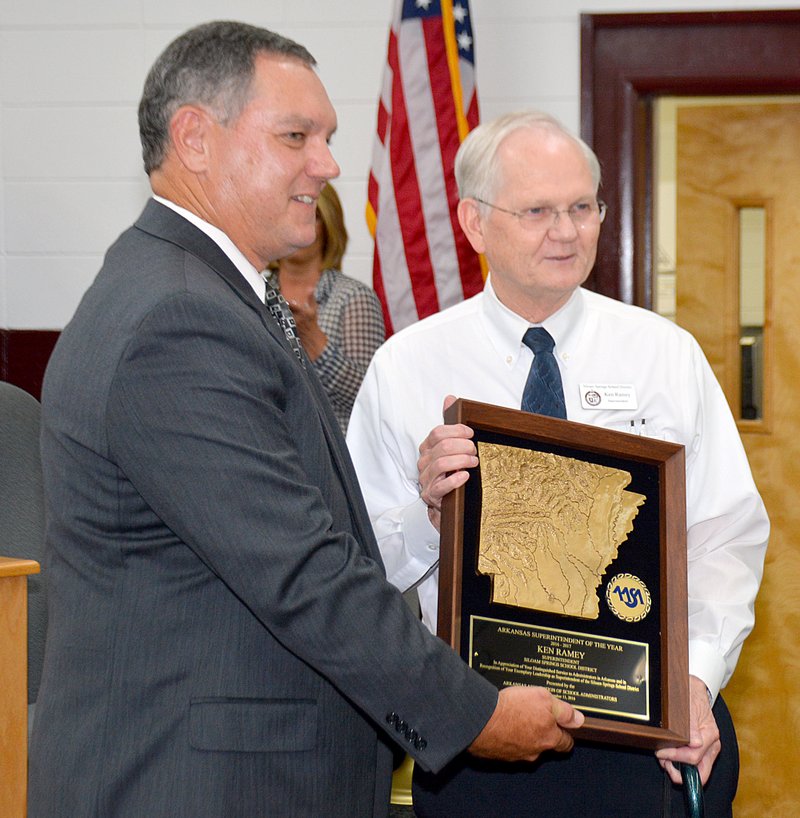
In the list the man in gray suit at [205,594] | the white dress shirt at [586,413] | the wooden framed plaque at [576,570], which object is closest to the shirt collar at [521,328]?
the white dress shirt at [586,413]

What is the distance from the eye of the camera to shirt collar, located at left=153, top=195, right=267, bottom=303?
4.56 ft

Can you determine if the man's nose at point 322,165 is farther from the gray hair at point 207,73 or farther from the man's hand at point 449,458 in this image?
the man's hand at point 449,458

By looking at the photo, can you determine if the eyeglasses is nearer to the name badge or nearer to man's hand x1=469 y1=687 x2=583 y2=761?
the name badge

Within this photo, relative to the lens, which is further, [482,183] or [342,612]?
[482,183]

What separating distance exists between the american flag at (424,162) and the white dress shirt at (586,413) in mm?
1228

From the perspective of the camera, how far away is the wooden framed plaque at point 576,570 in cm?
143

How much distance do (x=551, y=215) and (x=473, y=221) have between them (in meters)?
0.16

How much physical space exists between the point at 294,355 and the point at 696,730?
2.49ft

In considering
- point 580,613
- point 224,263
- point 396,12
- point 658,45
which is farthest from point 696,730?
point 658,45

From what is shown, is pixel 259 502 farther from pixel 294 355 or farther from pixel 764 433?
pixel 764 433

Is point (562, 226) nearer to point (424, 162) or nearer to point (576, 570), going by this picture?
point (576, 570)

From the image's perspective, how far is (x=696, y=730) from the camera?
59.1 inches

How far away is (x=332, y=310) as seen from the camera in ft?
10.4

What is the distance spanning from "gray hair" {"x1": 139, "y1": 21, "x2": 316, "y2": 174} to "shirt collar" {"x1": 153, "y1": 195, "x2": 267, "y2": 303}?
0.08 metres
